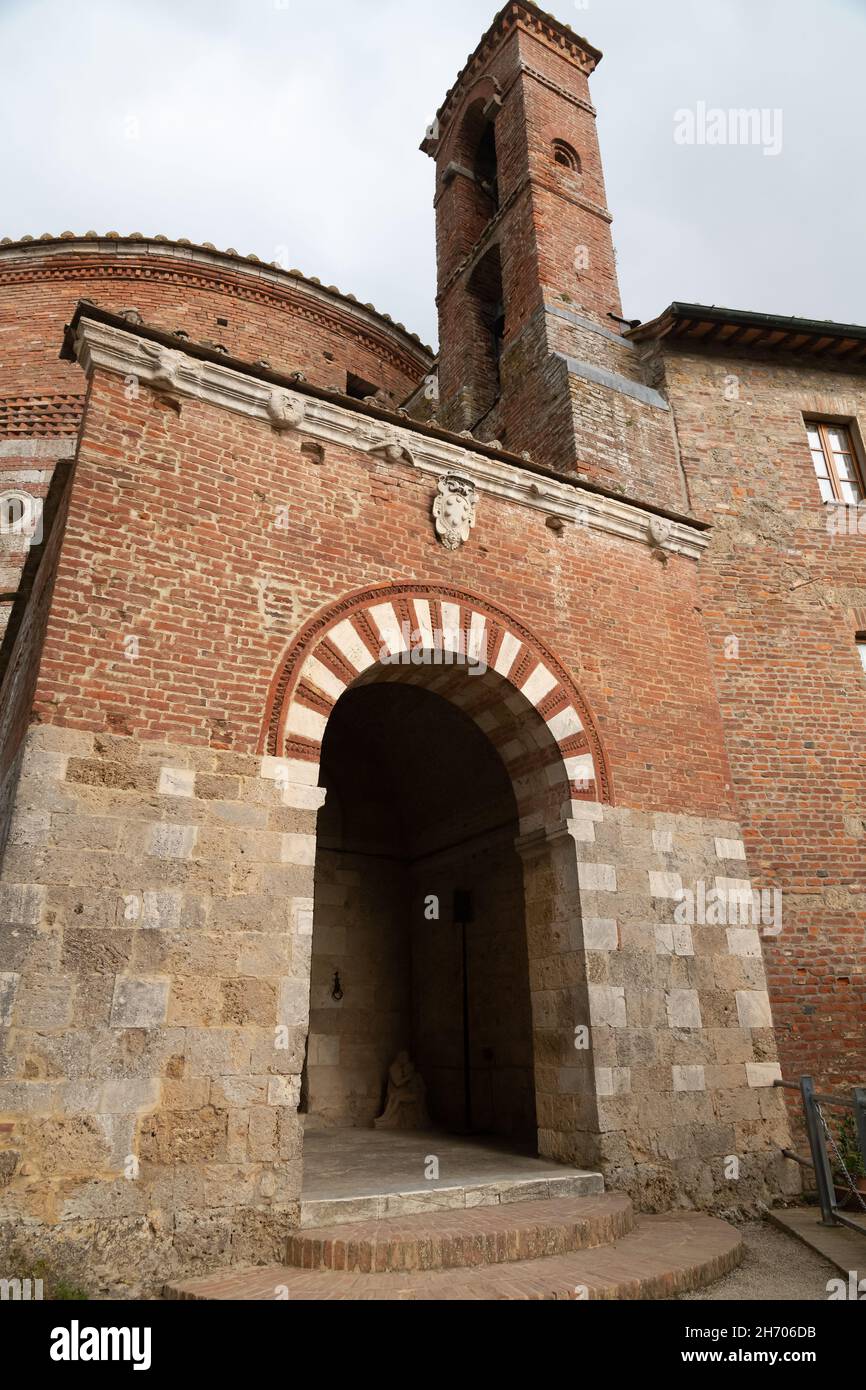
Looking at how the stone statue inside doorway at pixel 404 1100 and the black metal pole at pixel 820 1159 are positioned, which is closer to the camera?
the black metal pole at pixel 820 1159

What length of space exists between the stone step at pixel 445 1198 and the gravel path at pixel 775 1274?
1.07 metres

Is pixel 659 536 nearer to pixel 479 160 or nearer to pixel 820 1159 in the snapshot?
pixel 820 1159

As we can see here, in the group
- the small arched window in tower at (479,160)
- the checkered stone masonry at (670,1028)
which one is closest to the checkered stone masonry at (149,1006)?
the checkered stone masonry at (670,1028)

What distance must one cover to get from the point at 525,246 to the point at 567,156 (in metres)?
2.61

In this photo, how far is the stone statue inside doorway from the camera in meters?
8.27

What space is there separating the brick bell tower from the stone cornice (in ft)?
6.05

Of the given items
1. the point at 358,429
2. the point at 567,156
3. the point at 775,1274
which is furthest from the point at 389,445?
the point at 567,156

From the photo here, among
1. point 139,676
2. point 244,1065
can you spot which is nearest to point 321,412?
point 139,676

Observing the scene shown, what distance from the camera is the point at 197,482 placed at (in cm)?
583

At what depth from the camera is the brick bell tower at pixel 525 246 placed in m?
10.8

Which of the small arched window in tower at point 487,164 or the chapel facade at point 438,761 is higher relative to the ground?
the small arched window in tower at point 487,164

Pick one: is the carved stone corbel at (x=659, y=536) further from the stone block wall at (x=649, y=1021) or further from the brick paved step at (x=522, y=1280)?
the brick paved step at (x=522, y=1280)

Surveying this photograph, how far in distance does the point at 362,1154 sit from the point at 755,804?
5002 millimetres
